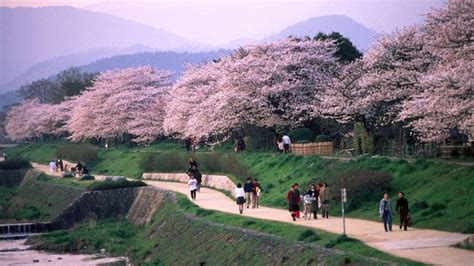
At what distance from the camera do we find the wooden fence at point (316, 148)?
58.4 m

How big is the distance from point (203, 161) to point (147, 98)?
35292 millimetres

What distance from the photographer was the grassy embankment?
109ft

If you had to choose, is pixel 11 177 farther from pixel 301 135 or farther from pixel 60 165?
pixel 301 135

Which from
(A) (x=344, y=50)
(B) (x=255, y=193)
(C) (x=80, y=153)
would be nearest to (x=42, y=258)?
(B) (x=255, y=193)

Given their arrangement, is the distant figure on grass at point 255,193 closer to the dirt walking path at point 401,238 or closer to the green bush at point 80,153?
the dirt walking path at point 401,238

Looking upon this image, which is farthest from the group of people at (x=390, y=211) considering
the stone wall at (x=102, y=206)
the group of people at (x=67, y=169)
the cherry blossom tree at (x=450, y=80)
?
the group of people at (x=67, y=169)

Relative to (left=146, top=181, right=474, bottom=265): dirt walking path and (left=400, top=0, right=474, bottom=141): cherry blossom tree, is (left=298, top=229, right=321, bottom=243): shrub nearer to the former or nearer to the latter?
(left=146, top=181, right=474, bottom=265): dirt walking path

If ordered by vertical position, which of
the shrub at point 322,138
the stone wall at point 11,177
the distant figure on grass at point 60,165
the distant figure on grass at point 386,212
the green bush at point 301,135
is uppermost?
the green bush at point 301,135

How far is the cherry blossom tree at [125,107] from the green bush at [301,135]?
3138 centimetres

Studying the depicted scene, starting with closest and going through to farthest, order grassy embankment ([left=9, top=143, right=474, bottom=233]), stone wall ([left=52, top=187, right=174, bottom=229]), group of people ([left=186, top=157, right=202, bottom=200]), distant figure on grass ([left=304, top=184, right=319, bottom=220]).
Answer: grassy embankment ([left=9, top=143, right=474, bottom=233])
distant figure on grass ([left=304, top=184, right=319, bottom=220])
group of people ([left=186, top=157, right=202, bottom=200])
stone wall ([left=52, top=187, right=174, bottom=229])

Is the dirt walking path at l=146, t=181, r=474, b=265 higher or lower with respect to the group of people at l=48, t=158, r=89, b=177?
lower

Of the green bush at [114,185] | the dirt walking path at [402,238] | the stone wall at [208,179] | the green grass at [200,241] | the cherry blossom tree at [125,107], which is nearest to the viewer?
the dirt walking path at [402,238]

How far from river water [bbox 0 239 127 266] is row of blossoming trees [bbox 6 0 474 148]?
1511 cm

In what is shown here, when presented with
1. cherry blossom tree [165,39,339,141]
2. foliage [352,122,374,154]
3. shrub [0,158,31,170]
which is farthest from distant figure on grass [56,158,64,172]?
foliage [352,122,374,154]
